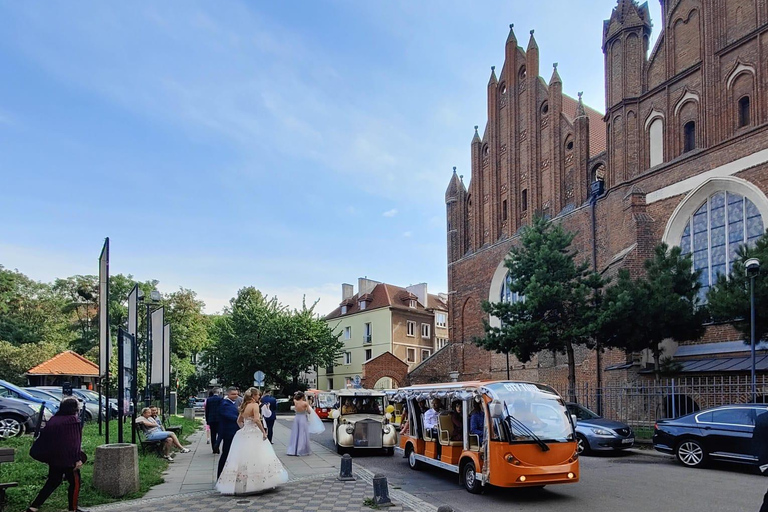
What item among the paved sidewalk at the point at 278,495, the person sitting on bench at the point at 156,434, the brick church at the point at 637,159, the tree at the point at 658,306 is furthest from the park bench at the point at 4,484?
the brick church at the point at 637,159

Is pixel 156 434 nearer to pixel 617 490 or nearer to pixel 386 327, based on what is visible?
pixel 617 490

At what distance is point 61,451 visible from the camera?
25.9 ft

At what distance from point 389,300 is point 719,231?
36766mm

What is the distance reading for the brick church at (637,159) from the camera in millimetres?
22891

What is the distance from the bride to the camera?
9.78 m

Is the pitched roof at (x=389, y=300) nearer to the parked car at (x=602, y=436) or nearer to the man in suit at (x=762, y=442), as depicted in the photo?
the parked car at (x=602, y=436)

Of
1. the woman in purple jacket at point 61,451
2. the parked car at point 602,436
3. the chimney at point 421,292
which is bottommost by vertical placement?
the parked car at point 602,436

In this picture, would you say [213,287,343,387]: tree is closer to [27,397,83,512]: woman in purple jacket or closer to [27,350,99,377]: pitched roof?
[27,350,99,377]: pitched roof

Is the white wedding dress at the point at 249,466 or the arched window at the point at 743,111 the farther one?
the arched window at the point at 743,111

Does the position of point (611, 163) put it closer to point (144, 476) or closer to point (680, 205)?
point (680, 205)

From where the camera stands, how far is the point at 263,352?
49375 mm

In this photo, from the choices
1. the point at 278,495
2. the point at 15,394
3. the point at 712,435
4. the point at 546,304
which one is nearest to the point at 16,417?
the point at 15,394

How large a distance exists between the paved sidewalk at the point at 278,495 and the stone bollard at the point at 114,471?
0.38 m

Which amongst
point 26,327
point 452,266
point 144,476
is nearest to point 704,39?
point 452,266
